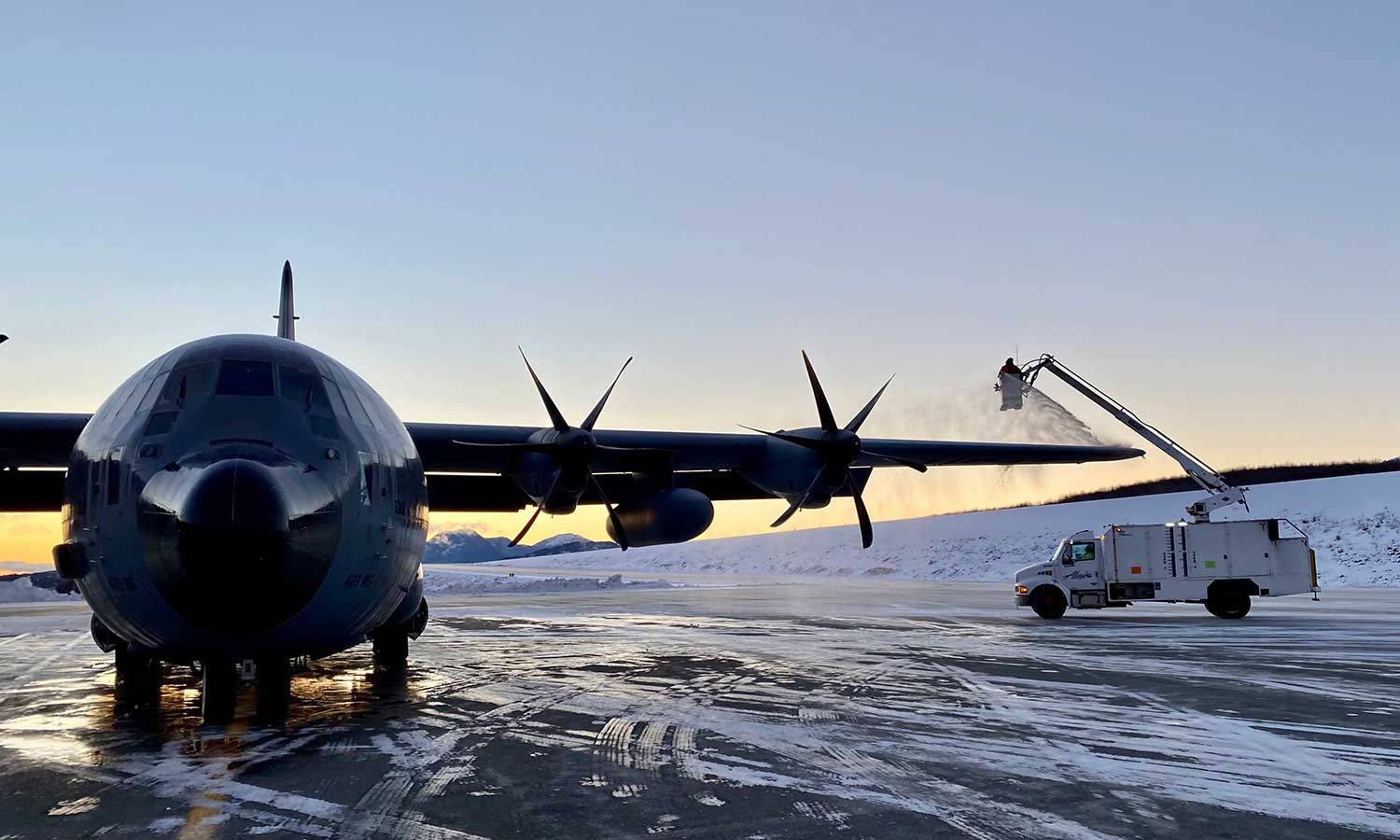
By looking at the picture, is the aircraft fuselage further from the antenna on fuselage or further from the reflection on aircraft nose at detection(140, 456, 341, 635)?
the antenna on fuselage

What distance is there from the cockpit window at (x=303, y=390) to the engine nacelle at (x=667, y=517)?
9.31m

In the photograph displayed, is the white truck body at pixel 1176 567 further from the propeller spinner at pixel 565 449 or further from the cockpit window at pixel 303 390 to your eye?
the cockpit window at pixel 303 390

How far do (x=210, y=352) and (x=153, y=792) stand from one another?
3.47 meters

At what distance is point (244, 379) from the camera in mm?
7496

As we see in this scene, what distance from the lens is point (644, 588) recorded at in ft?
136

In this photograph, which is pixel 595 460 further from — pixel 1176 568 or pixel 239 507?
pixel 1176 568

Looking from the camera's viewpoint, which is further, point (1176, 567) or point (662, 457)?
point (1176, 567)

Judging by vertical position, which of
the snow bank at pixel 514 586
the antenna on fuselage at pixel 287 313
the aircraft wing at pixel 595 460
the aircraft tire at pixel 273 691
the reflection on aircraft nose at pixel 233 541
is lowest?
the snow bank at pixel 514 586

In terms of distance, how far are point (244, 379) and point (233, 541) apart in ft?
6.47

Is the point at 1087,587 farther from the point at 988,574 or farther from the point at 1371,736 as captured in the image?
the point at 988,574

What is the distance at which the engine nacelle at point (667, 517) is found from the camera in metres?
16.8

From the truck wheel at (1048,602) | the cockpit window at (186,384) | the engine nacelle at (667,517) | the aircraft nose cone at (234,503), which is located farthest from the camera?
the truck wheel at (1048,602)

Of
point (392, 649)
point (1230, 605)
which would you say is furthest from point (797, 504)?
point (1230, 605)

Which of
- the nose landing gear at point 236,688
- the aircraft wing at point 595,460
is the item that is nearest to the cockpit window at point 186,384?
the nose landing gear at point 236,688
